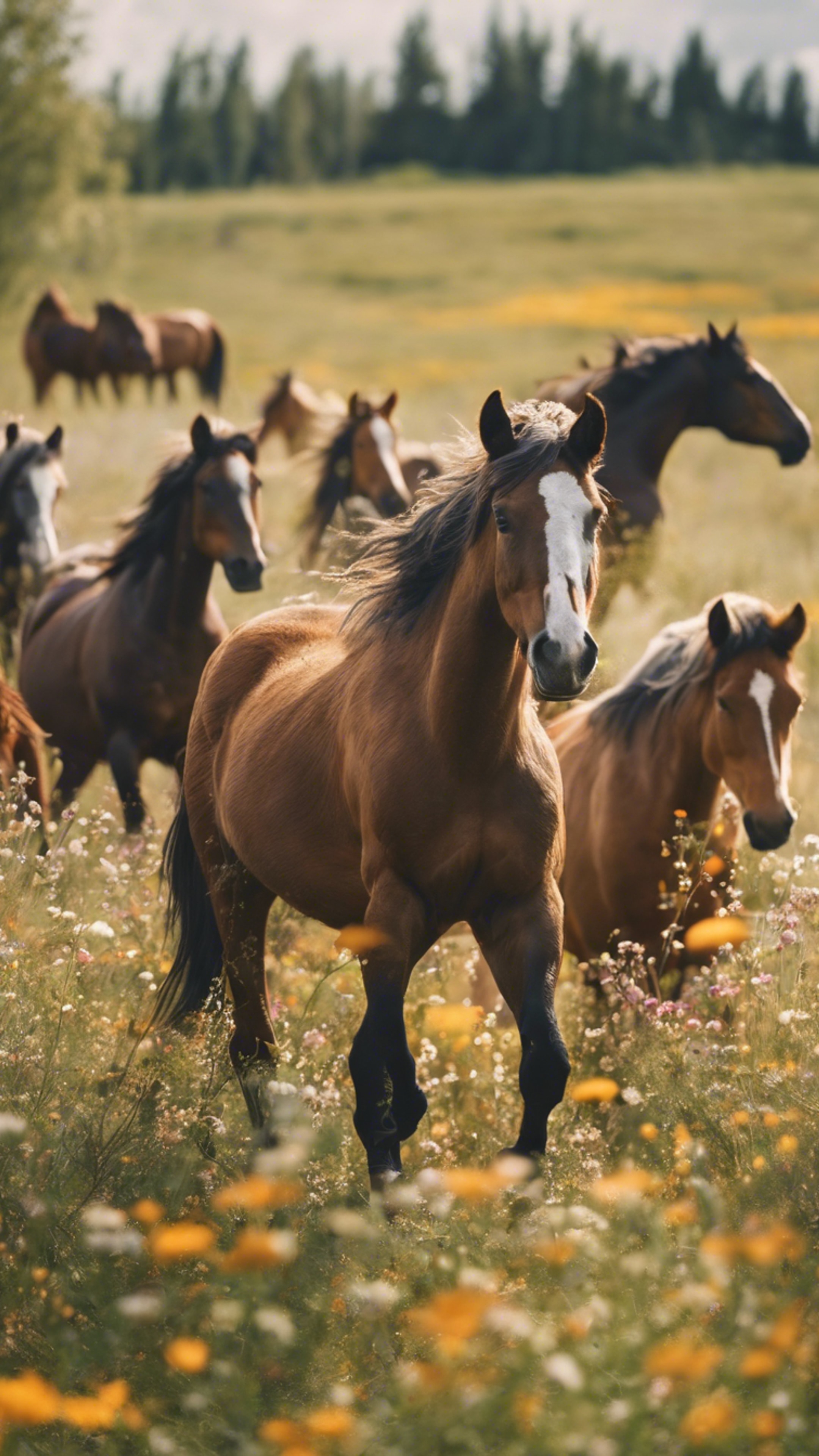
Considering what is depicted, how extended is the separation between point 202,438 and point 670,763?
10.6ft

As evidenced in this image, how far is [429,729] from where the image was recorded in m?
3.98

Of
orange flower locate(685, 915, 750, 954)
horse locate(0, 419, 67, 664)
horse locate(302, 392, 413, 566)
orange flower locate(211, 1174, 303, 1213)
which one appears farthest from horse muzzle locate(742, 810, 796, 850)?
horse locate(302, 392, 413, 566)

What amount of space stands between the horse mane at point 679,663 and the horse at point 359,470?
4.40 m

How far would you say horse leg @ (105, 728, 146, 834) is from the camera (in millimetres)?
7473

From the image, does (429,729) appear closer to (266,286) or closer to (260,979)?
(260,979)

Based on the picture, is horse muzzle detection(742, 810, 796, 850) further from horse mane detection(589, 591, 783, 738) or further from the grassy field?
horse mane detection(589, 591, 783, 738)

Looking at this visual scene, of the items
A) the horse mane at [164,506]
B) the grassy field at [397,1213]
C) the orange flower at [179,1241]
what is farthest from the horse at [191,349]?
the orange flower at [179,1241]

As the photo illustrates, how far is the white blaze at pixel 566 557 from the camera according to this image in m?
Answer: 3.41

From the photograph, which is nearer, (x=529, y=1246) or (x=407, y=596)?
(x=529, y=1246)

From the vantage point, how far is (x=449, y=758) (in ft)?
12.9

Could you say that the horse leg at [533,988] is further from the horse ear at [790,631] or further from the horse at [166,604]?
the horse at [166,604]

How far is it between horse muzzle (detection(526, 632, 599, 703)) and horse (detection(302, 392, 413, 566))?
709 centimetres

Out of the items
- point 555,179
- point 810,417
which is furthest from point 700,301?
point 555,179

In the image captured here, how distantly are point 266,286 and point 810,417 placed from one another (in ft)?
130
